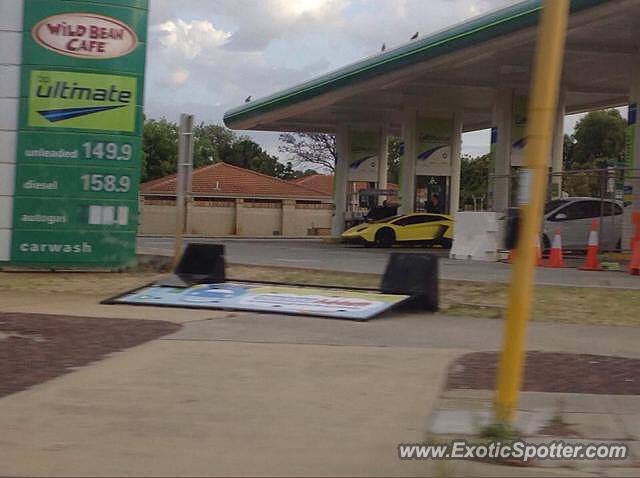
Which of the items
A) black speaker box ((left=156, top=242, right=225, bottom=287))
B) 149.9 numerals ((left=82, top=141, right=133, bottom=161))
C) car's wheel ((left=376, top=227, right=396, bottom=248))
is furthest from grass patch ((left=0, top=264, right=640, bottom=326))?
car's wheel ((left=376, top=227, right=396, bottom=248))

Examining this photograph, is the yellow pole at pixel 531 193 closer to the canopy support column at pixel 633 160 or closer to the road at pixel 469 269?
the road at pixel 469 269

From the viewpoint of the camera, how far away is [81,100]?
1670cm

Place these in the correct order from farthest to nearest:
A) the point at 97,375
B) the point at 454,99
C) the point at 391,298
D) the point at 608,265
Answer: the point at 454,99 → the point at 608,265 → the point at 391,298 → the point at 97,375

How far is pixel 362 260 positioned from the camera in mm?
23031

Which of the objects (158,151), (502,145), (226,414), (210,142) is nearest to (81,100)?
A: (226,414)

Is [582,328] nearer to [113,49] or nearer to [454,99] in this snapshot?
[113,49]

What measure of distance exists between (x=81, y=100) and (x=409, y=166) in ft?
68.5

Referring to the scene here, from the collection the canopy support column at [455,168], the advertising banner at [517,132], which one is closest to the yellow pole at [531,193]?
the advertising banner at [517,132]

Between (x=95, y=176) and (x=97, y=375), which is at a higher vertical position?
(x=95, y=176)

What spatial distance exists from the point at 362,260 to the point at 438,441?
16807 millimetres

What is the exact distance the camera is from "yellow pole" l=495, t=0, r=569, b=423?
5957mm

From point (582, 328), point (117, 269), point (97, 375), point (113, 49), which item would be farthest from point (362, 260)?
point (97, 375)

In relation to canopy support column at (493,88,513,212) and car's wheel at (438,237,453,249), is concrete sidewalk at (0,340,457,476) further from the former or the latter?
car's wheel at (438,237,453,249)

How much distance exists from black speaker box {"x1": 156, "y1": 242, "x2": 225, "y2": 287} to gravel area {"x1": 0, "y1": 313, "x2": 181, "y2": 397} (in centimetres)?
324
